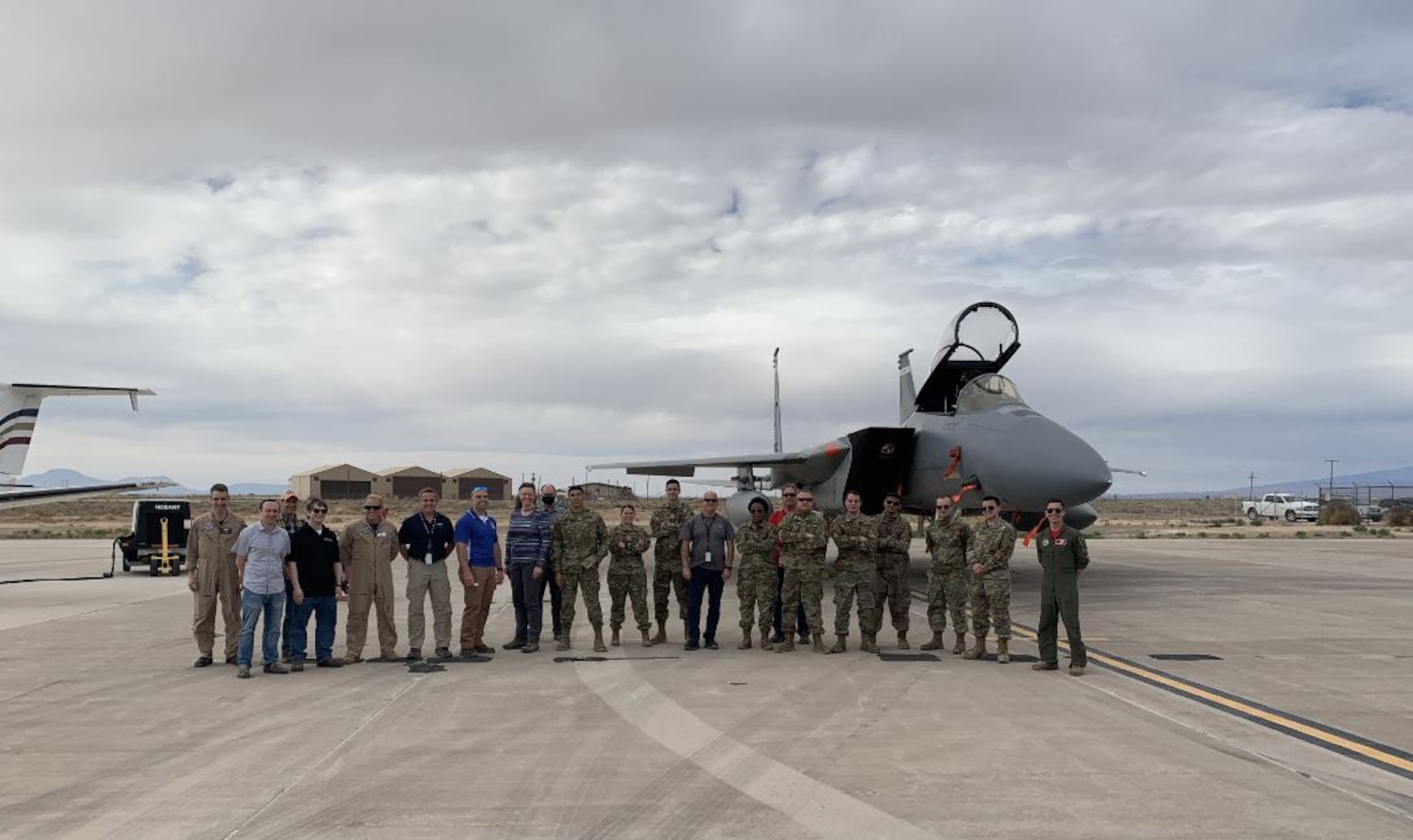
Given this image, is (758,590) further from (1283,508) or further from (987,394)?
(1283,508)

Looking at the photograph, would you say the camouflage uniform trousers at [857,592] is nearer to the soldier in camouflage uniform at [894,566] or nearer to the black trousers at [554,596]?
the soldier in camouflage uniform at [894,566]

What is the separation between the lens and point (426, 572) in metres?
9.07

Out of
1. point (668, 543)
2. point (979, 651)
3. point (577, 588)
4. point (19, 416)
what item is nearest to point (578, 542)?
point (577, 588)

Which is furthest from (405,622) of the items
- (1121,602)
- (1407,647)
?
(1407,647)

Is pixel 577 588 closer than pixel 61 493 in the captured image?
Yes

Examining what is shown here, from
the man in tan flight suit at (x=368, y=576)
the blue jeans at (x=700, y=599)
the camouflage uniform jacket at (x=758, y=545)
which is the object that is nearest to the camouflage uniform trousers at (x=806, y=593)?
the camouflage uniform jacket at (x=758, y=545)

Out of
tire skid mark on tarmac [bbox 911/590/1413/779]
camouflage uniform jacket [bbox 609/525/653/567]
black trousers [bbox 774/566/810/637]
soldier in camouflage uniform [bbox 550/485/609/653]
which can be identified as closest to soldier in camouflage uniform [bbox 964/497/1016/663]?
tire skid mark on tarmac [bbox 911/590/1413/779]

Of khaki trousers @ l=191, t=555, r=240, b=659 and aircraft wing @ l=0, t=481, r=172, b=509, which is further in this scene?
aircraft wing @ l=0, t=481, r=172, b=509

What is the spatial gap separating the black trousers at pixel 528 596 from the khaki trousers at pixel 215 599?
8.39ft

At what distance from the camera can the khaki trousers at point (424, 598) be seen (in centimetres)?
902

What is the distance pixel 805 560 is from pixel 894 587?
1081 millimetres

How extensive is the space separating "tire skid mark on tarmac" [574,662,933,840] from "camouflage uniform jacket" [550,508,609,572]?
2103 millimetres

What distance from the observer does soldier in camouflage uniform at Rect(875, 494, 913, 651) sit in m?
9.52

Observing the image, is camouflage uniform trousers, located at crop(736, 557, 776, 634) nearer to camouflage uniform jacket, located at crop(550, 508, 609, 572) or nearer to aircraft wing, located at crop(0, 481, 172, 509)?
camouflage uniform jacket, located at crop(550, 508, 609, 572)
